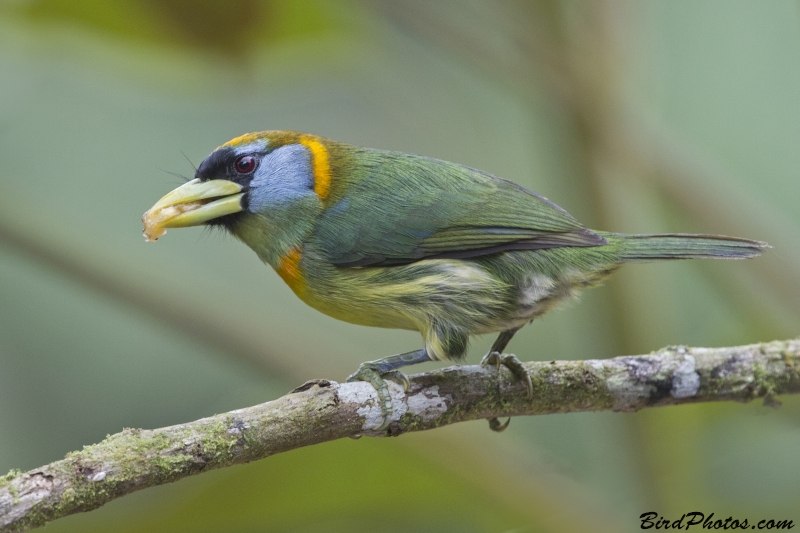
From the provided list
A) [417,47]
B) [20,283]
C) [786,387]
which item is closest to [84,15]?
[20,283]

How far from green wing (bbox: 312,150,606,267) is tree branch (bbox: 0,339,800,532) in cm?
43

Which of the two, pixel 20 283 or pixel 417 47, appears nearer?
pixel 20 283

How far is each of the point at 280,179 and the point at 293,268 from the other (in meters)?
0.37

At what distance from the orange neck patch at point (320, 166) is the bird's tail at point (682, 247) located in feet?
3.48

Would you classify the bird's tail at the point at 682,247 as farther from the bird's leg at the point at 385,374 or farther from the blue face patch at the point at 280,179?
the blue face patch at the point at 280,179

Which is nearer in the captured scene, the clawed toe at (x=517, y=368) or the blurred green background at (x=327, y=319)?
the clawed toe at (x=517, y=368)

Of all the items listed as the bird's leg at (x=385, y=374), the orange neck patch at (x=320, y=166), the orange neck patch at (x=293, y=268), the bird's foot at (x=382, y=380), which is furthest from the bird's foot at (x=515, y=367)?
the orange neck patch at (x=320, y=166)

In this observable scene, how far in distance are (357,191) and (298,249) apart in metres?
0.32

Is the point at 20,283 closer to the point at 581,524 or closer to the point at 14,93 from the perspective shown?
the point at 14,93

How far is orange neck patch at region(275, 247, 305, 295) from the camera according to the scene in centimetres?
287

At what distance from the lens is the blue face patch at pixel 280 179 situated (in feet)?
9.76

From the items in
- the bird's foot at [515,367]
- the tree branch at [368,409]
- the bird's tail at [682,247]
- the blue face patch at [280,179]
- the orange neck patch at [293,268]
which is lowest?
the tree branch at [368,409]

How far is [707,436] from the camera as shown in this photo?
132 inches

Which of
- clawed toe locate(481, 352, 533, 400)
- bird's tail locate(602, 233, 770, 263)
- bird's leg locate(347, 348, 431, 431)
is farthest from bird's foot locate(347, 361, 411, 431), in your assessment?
bird's tail locate(602, 233, 770, 263)
